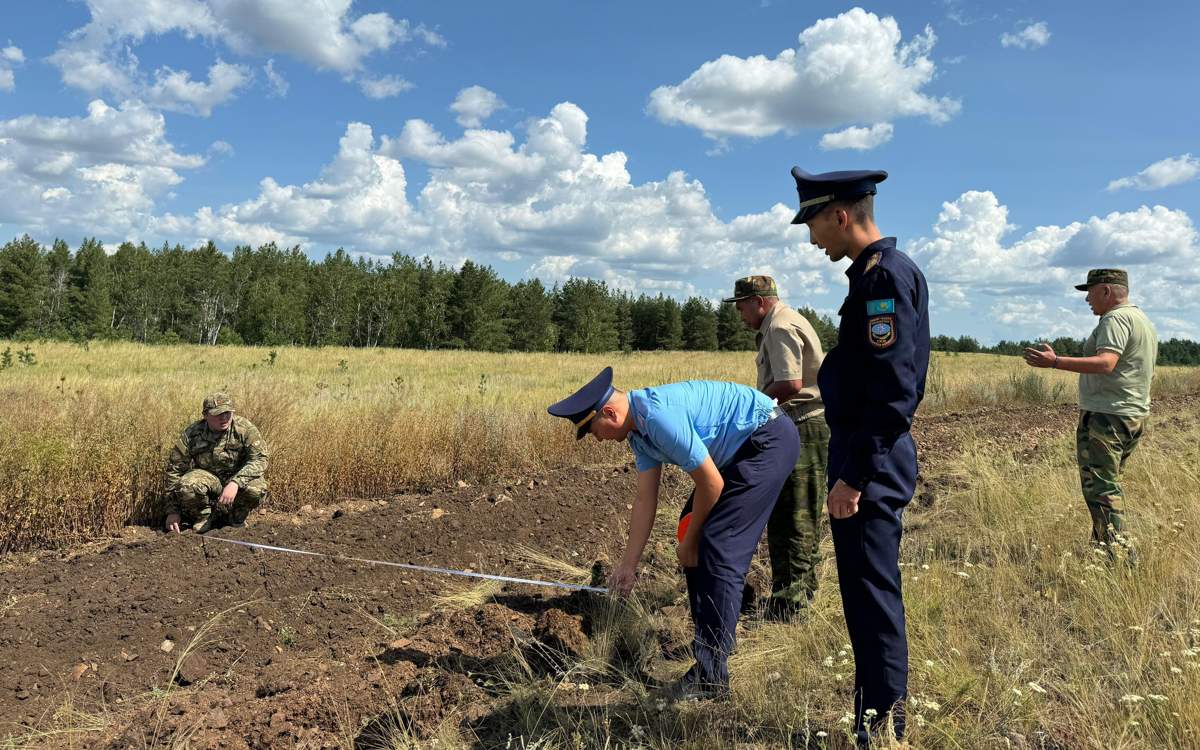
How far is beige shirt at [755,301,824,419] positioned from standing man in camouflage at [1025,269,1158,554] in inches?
56.1

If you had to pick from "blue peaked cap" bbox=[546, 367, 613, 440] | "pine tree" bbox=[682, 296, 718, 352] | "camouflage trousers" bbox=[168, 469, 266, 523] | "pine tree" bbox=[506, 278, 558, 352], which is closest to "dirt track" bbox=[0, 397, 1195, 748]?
"camouflage trousers" bbox=[168, 469, 266, 523]

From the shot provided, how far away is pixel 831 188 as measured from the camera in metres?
2.44

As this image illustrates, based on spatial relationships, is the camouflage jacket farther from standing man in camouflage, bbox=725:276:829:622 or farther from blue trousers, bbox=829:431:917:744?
blue trousers, bbox=829:431:917:744

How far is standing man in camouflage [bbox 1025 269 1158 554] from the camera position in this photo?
4.42 m

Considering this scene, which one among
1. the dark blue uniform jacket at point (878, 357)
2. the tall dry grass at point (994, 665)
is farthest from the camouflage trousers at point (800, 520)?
the dark blue uniform jacket at point (878, 357)

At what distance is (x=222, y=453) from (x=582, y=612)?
3.91 m

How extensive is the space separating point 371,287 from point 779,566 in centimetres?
5945

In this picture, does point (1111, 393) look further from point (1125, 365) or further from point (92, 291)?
point (92, 291)

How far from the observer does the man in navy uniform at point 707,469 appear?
9.62 feet

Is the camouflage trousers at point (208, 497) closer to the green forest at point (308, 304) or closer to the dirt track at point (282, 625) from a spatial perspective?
the dirt track at point (282, 625)

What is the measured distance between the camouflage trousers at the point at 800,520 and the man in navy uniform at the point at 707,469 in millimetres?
653

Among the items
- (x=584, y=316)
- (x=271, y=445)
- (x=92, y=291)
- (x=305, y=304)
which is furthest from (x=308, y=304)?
(x=271, y=445)

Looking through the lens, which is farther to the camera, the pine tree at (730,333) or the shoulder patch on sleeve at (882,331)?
the pine tree at (730,333)

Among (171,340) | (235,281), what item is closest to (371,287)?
(235,281)
